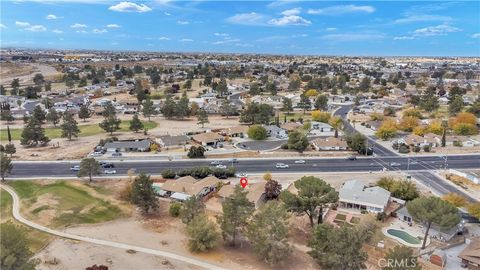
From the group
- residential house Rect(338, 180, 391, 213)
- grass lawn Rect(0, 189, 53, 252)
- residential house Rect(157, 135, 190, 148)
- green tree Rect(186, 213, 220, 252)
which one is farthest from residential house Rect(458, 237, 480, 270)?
residential house Rect(157, 135, 190, 148)

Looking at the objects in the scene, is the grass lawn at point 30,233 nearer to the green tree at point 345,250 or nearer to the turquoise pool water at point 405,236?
the green tree at point 345,250

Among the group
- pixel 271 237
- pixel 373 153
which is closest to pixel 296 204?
pixel 271 237

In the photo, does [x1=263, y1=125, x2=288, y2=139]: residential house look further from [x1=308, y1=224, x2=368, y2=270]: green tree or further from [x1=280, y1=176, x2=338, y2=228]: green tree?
[x1=308, y1=224, x2=368, y2=270]: green tree

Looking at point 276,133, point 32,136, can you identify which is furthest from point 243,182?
point 32,136

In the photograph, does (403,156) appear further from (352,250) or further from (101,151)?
(101,151)

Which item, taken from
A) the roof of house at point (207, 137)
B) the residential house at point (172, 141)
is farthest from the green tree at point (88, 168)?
the roof of house at point (207, 137)

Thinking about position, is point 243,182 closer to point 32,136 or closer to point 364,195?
point 364,195

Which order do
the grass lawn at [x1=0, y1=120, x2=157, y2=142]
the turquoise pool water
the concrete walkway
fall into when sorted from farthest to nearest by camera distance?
1. the grass lawn at [x1=0, y1=120, x2=157, y2=142]
2. the turquoise pool water
3. the concrete walkway
